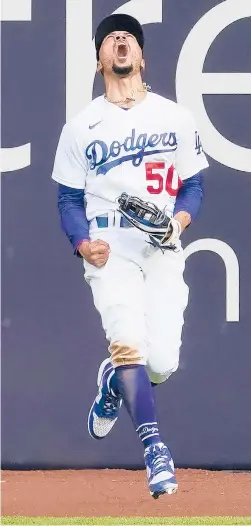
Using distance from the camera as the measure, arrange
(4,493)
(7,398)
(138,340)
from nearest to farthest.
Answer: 1. (138,340)
2. (4,493)
3. (7,398)

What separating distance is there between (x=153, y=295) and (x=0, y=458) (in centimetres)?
226

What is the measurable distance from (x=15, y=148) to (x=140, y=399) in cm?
229

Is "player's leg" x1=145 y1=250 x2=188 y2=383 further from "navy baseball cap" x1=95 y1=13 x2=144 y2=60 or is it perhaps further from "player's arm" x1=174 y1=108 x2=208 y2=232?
"navy baseball cap" x1=95 y1=13 x2=144 y2=60

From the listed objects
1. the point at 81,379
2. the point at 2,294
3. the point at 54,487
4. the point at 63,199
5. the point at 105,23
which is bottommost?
the point at 54,487

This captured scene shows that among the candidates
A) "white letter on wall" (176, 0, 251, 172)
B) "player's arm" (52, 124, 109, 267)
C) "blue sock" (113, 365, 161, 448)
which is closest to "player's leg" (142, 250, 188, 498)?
"blue sock" (113, 365, 161, 448)

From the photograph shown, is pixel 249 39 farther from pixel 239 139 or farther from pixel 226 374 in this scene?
pixel 226 374

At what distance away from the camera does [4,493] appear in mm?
6914

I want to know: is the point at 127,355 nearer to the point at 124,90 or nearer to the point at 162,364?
the point at 162,364

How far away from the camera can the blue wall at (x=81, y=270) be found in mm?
7242

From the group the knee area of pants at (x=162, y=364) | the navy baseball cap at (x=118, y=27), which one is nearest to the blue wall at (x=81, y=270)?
the navy baseball cap at (x=118, y=27)

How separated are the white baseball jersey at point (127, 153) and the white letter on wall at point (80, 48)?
1528 mm

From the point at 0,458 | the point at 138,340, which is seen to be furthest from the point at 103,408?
the point at 0,458

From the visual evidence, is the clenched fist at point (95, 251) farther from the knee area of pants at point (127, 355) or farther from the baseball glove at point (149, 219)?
the knee area of pants at point (127, 355)

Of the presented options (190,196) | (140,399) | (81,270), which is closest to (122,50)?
(190,196)
